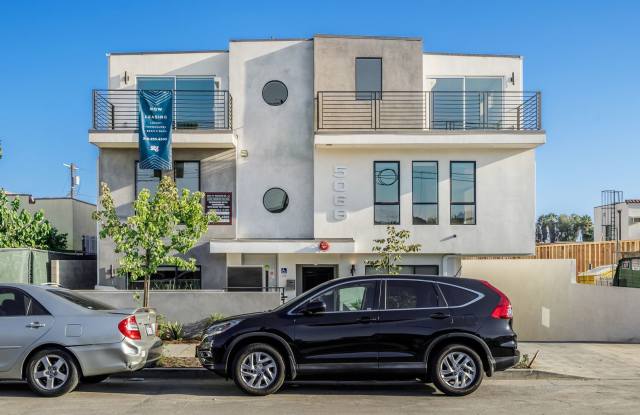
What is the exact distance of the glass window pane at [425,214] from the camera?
57.9 ft

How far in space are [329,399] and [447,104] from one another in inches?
461

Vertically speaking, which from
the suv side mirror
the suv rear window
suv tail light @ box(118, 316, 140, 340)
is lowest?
suv tail light @ box(118, 316, 140, 340)

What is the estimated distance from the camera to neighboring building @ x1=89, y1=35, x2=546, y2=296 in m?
17.6

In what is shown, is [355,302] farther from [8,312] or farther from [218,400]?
[8,312]

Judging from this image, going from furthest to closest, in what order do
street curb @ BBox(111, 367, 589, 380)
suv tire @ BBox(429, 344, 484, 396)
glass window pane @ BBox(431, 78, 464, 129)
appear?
glass window pane @ BBox(431, 78, 464, 129)
street curb @ BBox(111, 367, 589, 380)
suv tire @ BBox(429, 344, 484, 396)

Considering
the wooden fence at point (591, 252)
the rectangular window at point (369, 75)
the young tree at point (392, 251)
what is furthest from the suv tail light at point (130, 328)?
the wooden fence at point (591, 252)

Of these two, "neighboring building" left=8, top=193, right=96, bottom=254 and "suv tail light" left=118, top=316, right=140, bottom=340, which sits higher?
"neighboring building" left=8, top=193, right=96, bottom=254

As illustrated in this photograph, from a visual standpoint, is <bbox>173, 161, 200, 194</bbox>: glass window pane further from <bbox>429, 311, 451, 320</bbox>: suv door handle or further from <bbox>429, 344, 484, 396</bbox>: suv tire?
<bbox>429, 344, 484, 396</bbox>: suv tire

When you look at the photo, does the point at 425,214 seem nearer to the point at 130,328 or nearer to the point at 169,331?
the point at 169,331

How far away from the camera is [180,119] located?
17812 mm

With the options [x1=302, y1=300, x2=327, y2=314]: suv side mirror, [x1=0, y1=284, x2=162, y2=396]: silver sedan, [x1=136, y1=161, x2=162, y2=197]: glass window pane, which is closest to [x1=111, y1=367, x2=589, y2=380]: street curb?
[x1=0, y1=284, x2=162, y2=396]: silver sedan

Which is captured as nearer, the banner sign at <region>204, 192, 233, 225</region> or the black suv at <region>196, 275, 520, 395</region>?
the black suv at <region>196, 275, 520, 395</region>

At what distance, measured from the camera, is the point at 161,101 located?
16.7m

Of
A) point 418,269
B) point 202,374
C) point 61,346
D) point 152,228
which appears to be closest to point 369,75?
point 418,269
